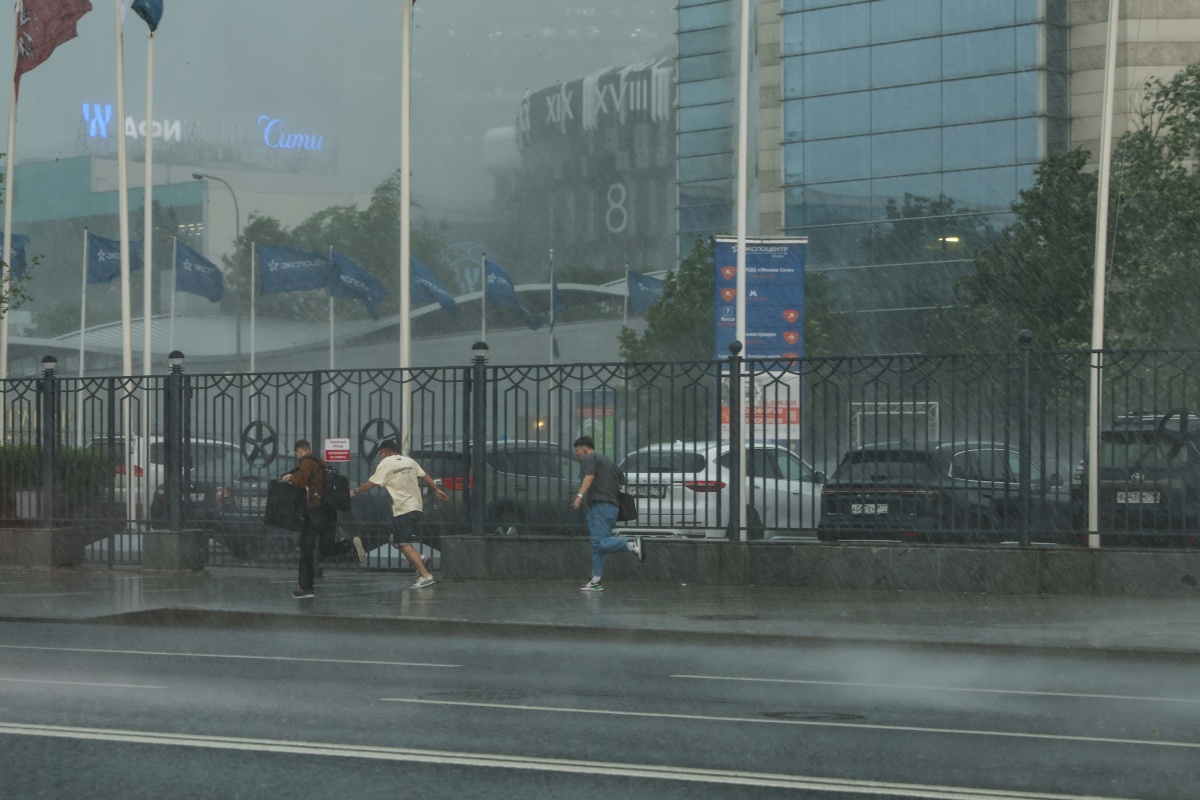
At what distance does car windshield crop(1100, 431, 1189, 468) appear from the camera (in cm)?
1642

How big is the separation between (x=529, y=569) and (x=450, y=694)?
28.1ft

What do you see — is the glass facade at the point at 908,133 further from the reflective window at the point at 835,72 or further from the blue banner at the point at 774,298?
the blue banner at the point at 774,298

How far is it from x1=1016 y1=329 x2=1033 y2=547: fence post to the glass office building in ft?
156

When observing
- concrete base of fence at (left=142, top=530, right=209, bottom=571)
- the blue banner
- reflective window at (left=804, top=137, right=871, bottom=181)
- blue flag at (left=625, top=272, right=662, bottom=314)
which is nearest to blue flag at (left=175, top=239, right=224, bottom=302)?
blue flag at (left=625, top=272, right=662, bottom=314)

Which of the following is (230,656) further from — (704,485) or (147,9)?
(147,9)

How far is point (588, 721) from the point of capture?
9.11m

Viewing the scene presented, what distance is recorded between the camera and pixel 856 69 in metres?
66.6

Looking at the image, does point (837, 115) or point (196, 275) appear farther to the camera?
point (837, 115)

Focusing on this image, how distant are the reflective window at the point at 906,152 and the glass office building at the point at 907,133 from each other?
1.6 inches

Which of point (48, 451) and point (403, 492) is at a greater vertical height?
point (48, 451)

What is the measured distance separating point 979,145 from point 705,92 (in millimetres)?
16865

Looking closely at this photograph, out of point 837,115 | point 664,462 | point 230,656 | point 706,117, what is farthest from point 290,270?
point 706,117

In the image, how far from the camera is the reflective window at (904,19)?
64438mm

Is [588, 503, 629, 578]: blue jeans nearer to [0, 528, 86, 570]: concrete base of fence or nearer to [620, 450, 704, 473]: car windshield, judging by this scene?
[620, 450, 704, 473]: car windshield
